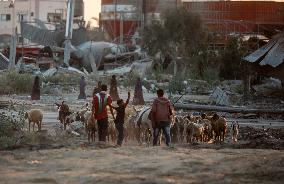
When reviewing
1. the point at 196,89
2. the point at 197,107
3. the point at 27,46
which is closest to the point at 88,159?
the point at 197,107

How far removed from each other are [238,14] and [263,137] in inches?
1565

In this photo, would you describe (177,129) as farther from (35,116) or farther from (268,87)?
(268,87)

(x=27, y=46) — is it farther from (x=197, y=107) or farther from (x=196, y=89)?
(x=197, y=107)

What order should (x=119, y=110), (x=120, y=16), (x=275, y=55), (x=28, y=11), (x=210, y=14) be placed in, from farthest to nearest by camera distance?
(x=28, y=11)
(x=120, y=16)
(x=210, y=14)
(x=275, y=55)
(x=119, y=110)

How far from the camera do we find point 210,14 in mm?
58250

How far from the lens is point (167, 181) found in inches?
398

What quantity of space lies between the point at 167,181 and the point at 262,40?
1333 inches

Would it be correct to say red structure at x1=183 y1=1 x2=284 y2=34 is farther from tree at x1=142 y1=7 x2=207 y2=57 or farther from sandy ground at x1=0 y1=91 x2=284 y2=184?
sandy ground at x1=0 y1=91 x2=284 y2=184

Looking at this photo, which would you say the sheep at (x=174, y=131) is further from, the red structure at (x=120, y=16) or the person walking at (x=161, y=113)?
the red structure at (x=120, y=16)

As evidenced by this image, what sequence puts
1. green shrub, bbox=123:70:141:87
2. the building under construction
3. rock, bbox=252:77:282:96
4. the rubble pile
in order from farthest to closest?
the building under construction
green shrub, bbox=123:70:141:87
rock, bbox=252:77:282:96
the rubble pile

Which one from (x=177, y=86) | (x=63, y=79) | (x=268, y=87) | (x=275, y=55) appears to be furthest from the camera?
(x=63, y=79)

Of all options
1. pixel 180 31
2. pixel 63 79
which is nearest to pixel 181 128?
pixel 63 79

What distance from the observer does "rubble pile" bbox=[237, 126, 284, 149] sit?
645 inches

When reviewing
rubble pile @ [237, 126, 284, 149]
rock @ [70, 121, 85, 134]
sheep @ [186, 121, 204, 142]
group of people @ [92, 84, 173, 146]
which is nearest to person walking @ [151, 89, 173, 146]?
group of people @ [92, 84, 173, 146]
